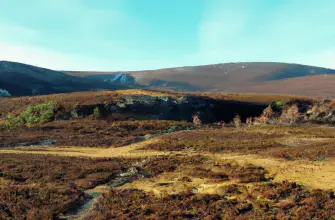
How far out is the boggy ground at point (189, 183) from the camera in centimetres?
1545

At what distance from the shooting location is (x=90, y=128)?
166 ft

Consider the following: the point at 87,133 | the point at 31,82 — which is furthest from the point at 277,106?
the point at 31,82

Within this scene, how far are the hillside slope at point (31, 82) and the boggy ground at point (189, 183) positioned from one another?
367ft

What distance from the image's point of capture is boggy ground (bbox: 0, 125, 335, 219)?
15.4 meters

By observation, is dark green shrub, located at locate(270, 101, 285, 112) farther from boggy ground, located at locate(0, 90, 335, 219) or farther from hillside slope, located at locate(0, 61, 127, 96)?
hillside slope, located at locate(0, 61, 127, 96)

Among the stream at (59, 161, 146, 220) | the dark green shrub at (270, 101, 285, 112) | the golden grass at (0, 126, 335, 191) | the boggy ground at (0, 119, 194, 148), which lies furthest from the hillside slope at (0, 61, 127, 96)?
the stream at (59, 161, 146, 220)

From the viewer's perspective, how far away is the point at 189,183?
20.2m

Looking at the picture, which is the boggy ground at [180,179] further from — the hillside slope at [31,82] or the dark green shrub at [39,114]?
the hillside slope at [31,82]

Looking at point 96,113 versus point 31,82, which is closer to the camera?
point 96,113

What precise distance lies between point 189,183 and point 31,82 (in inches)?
5850

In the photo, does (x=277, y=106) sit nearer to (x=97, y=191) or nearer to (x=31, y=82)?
(x=97, y=191)

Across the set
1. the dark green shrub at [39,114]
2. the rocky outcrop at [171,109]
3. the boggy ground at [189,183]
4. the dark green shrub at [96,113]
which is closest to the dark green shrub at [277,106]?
the rocky outcrop at [171,109]

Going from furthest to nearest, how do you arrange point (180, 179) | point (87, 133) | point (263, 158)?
point (87, 133), point (263, 158), point (180, 179)

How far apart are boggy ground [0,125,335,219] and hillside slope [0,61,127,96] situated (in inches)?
4399
